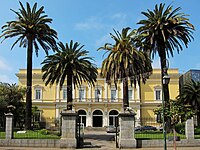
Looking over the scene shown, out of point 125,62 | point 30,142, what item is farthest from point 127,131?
point 125,62

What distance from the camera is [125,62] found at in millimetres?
29484

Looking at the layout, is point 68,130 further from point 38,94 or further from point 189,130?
point 38,94

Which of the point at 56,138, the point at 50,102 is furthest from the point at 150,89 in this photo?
the point at 56,138

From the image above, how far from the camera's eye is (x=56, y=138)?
22.1 m

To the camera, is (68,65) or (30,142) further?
(68,65)

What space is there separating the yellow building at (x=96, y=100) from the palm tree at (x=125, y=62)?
29500 millimetres

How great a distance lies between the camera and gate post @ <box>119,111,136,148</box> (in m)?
21.0

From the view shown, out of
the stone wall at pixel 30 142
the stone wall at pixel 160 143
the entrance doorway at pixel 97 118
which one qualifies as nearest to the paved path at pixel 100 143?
the stone wall at pixel 160 143

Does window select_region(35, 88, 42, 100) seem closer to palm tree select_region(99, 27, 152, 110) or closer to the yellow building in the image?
the yellow building

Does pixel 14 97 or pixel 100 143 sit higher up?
pixel 14 97

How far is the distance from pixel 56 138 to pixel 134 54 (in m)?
12.8

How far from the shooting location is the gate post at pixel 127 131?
69.1 feet

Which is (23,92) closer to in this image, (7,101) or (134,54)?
(7,101)

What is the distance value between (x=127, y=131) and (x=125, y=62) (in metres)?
9.89
